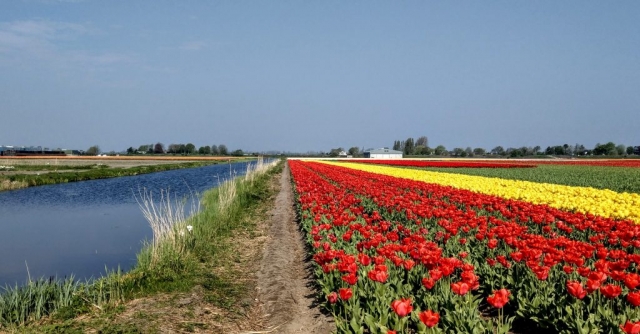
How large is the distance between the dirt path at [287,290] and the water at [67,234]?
3.34 m

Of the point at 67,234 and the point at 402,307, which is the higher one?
the point at 402,307

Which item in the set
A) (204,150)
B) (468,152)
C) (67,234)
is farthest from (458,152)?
(67,234)

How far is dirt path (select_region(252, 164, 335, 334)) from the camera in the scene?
239 inches

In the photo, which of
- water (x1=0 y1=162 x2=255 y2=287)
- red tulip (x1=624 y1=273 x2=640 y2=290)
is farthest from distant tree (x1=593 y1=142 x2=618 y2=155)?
red tulip (x1=624 y1=273 x2=640 y2=290)

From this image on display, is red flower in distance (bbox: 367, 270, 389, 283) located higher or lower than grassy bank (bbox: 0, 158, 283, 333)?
higher

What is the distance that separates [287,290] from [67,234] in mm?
11270

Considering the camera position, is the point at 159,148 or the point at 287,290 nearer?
the point at 287,290

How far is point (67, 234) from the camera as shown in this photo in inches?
620

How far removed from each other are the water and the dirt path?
3.34 meters

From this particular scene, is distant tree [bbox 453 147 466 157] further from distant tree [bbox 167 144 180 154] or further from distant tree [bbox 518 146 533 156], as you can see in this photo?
distant tree [bbox 167 144 180 154]

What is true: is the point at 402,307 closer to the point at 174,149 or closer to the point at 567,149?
the point at 567,149

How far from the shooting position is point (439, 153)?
153 metres

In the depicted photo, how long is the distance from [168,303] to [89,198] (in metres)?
22.7

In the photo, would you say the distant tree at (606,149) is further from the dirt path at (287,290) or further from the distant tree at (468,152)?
the dirt path at (287,290)
